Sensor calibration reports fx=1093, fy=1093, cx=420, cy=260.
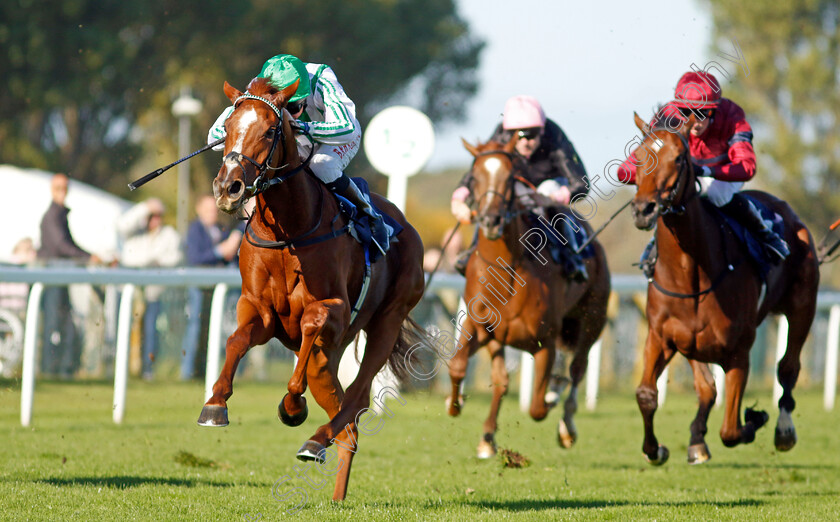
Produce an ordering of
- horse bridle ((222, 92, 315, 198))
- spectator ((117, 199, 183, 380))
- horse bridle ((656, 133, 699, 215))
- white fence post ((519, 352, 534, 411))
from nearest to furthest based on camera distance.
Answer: horse bridle ((222, 92, 315, 198)) → horse bridle ((656, 133, 699, 215)) → white fence post ((519, 352, 534, 411)) → spectator ((117, 199, 183, 380))

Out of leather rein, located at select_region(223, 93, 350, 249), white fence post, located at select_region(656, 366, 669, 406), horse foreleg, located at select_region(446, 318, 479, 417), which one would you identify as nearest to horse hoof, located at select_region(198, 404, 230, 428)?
leather rein, located at select_region(223, 93, 350, 249)

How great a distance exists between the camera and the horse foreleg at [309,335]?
4609 millimetres

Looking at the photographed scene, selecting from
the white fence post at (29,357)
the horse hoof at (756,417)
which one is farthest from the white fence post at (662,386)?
the white fence post at (29,357)

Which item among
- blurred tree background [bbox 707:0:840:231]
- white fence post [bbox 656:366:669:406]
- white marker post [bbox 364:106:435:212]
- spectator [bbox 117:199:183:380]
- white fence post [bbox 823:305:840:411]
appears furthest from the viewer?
blurred tree background [bbox 707:0:840:231]

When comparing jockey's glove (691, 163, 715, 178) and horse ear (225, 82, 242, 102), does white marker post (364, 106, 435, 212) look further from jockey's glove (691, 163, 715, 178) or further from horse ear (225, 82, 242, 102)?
horse ear (225, 82, 242, 102)

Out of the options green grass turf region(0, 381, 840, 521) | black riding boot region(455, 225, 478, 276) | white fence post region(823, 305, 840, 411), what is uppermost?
black riding boot region(455, 225, 478, 276)

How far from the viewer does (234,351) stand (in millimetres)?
4531

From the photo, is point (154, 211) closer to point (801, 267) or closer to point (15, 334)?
point (15, 334)

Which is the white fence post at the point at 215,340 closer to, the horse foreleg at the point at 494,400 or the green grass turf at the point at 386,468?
the green grass turf at the point at 386,468

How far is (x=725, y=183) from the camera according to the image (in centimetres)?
611

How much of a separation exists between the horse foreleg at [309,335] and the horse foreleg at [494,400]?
8.71 ft

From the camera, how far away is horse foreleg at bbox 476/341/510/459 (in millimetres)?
7227

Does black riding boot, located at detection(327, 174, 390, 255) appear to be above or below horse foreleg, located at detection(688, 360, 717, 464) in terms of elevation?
above

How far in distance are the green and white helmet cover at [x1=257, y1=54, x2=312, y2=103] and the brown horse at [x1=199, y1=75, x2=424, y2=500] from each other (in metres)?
0.11
